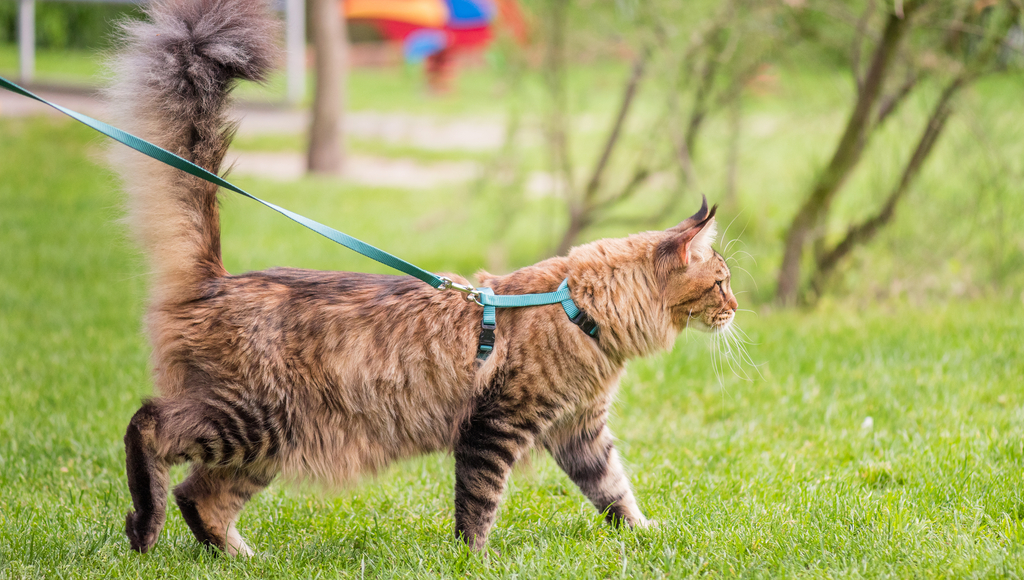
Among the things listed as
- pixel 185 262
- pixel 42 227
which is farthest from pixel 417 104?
pixel 185 262

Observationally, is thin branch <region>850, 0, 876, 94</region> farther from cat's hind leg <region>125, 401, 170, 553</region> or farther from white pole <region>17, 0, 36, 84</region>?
white pole <region>17, 0, 36, 84</region>

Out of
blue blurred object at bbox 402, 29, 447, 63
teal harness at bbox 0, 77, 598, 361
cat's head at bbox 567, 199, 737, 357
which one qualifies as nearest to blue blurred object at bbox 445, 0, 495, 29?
blue blurred object at bbox 402, 29, 447, 63

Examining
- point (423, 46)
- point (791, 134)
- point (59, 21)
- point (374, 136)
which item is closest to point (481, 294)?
point (791, 134)

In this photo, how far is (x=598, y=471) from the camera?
12.1ft

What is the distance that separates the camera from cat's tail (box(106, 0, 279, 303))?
3410 millimetres

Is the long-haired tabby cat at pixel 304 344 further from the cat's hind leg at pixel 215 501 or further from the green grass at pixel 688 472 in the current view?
the green grass at pixel 688 472

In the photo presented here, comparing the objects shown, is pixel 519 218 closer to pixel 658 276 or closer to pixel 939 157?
pixel 939 157

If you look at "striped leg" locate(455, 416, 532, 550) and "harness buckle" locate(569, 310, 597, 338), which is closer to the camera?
"striped leg" locate(455, 416, 532, 550)

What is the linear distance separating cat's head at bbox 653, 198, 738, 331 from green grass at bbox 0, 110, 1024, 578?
0.84 meters

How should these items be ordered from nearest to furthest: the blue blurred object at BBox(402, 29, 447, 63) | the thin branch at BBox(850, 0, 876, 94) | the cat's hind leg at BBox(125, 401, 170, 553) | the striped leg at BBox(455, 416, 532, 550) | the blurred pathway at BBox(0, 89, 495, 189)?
the cat's hind leg at BBox(125, 401, 170, 553)
the striped leg at BBox(455, 416, 532, 550)
the thin branch at BBox(850, 0, 876, 94)
the blurred pathway at BBox(0, 89, 495, 189)
the blue blurred object at BBox(402, 29, 447, 63)

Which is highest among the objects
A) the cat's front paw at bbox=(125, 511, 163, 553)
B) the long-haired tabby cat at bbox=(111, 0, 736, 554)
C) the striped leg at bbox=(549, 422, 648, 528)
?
the long-haired tabby cat at bbox=(111, 0, 736, 554)

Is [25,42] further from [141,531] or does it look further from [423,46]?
[141,531]

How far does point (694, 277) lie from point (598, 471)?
3.07 feet

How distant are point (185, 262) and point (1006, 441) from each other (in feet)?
13.0
